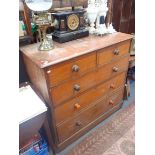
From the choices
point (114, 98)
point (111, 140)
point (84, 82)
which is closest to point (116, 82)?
point (114, 98)

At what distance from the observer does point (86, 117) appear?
65.3 inches

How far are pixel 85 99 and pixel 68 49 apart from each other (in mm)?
521

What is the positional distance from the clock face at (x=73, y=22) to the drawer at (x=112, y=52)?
36cm

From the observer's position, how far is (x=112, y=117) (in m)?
1.99

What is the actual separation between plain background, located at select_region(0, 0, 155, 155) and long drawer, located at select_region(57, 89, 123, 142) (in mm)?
693

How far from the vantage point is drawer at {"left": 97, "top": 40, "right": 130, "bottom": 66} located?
140cm

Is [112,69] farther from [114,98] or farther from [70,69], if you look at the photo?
[70,69]

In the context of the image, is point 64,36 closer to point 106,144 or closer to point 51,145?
point 51,145

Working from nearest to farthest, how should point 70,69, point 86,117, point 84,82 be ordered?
point 70,69 < point 84,82 < point 86,117

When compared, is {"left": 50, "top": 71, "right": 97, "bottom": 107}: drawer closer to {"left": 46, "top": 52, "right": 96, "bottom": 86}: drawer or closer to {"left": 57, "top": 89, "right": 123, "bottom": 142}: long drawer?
{"left": 46, "top": 52, "right": 96, "bottom": 86}: drawer

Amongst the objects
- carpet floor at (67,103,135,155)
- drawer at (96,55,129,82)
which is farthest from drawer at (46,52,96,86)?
carpet floor at (67,103,135,155)
